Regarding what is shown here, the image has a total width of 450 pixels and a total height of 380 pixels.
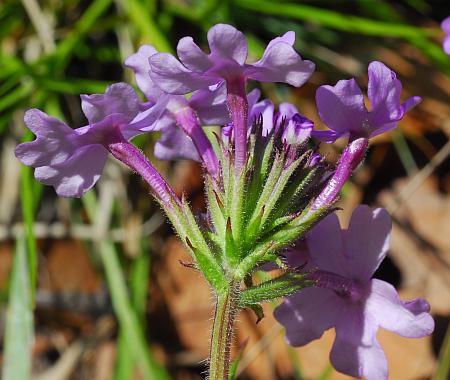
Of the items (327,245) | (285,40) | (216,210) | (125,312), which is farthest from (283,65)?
(125,312)

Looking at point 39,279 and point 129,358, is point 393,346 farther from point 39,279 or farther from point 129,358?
point 39,279

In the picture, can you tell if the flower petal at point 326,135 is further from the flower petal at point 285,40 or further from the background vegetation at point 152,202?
the background vegetation at point 152,202

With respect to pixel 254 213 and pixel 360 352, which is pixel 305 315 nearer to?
pixel 360 352

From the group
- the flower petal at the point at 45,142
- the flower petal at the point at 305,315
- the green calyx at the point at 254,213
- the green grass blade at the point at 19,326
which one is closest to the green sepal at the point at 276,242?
Answer: the green calyx at the point at 254,213

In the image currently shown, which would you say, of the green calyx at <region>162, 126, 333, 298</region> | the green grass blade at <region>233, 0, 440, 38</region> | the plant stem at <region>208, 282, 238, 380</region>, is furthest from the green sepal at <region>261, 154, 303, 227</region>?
the green grass blade at <region>233, 0, 440, 38</region>

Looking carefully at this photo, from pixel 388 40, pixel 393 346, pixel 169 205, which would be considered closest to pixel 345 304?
pixel 169 205

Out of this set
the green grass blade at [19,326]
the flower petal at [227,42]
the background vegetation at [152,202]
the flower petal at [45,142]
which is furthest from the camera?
the background vegetation at [152,202]
